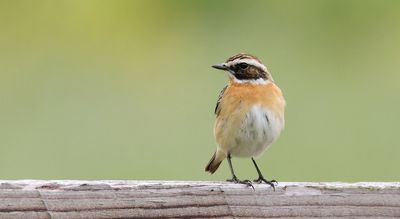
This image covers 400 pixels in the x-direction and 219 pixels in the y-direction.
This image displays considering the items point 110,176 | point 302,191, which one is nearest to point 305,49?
point 110,176

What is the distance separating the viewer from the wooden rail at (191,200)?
10.0 feet

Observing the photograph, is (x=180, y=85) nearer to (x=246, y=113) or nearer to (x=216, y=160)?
(x=216, y=160)

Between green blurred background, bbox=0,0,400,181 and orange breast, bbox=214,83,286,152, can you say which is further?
green blurred background, bbox=0,0,400,181

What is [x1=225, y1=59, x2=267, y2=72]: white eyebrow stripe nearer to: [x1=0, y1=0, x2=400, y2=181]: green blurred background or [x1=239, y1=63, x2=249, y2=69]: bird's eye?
[x1=239, y1=63, x2=249, y2=69]: bird's eye

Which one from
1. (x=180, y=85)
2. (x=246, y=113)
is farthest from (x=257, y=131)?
(x=180, y=85)

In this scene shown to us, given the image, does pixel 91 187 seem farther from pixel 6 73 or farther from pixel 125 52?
pixel 125 52

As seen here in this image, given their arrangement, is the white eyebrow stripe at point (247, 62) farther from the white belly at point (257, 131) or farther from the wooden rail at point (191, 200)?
the wooden rail at point (191, 200)

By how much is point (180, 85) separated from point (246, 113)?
324 centimetres

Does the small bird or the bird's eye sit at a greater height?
the bird's eye

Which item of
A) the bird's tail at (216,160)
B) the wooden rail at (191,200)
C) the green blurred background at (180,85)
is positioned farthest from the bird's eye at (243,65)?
the wooden rail at (191,200)

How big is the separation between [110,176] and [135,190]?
3680 mm

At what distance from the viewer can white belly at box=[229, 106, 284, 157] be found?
543cm

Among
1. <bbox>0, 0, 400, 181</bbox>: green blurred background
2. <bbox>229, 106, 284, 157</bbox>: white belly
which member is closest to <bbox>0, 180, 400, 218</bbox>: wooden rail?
<bbox>229, 106, 284, 157</bbox>: white belly

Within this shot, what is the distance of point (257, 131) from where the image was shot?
17.9 ft
